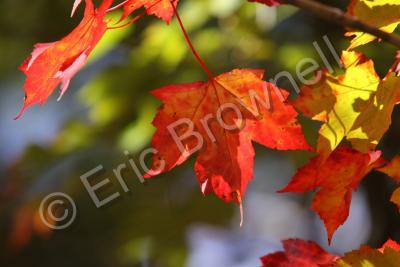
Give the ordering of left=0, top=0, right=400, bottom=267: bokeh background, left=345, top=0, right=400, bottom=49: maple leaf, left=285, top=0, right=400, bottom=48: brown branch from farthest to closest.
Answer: left=0, top=0, right=400, bottom=267: bokeh background < left=345, top=0, right=400, bottom=49: maple leaf < left=285, top=0, right=400, bottom=48: brown branch

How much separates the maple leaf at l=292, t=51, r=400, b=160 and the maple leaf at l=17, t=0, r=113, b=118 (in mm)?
242

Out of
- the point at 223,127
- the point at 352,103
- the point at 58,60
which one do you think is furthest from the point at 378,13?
the point at 58,60

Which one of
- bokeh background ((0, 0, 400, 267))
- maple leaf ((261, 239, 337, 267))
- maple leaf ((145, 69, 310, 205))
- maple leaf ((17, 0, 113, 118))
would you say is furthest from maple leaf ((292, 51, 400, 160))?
bokeh background ((0, 0, 400, 267))

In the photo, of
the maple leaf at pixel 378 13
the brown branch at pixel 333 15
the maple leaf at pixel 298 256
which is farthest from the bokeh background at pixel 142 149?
the brown branch at pixel 333 15

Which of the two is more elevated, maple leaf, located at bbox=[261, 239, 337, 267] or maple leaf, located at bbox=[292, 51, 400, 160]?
maple leaf, located at bbox=[292, 51, 400, 160]

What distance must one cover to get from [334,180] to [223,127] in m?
0.14

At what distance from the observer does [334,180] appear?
0.87m

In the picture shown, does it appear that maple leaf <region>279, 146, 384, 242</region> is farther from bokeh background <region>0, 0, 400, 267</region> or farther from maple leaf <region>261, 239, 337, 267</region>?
bokeh background <region>0, 0, 400, 267</region>

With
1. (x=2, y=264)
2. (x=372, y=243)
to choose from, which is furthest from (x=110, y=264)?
(x=372, y=243)

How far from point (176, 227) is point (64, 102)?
5.26ft

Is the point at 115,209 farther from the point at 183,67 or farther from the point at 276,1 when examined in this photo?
the point at 276,1

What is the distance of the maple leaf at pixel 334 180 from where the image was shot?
86 cm

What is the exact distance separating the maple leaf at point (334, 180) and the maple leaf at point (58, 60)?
279 mm

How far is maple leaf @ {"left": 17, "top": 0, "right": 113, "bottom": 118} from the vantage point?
2.61ft
